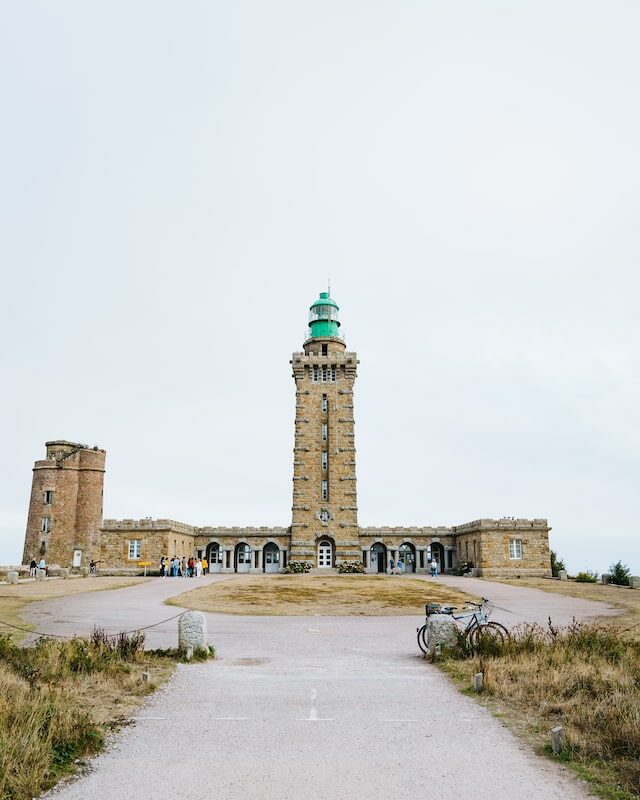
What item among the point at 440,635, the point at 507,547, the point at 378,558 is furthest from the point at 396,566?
the point at 440,635

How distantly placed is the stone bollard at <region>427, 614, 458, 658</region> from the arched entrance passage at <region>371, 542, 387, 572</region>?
43180 mm

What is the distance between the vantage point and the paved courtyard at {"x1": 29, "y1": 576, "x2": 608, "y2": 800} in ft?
19.4

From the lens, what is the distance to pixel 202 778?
6.09 m

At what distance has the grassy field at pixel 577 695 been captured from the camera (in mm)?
6539

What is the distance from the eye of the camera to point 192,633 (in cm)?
1238

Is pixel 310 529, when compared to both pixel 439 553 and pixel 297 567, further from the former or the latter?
pixel 439 553

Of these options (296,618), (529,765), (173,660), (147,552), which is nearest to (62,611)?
(296,618)

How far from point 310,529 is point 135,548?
43.9 ft

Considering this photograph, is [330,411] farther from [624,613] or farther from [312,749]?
[312,749]

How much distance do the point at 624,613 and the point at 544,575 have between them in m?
26.7

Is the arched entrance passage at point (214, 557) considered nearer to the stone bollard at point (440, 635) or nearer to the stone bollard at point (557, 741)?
the stone bollard at point (440, 635)

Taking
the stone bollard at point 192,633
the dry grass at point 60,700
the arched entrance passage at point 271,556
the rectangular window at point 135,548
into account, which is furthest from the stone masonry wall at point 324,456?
the dry grass at point 60,700

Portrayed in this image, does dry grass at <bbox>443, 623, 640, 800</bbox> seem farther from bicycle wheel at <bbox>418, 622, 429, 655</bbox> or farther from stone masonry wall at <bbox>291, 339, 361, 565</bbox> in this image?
stone masonry wall at <bbox>291, 339, 361, 565</bbox>

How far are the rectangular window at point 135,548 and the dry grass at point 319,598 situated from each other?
59.5 ft
